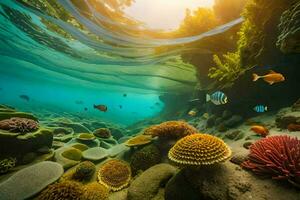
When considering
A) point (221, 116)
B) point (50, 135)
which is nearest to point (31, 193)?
point (50, 135)

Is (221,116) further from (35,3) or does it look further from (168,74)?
(168,74)

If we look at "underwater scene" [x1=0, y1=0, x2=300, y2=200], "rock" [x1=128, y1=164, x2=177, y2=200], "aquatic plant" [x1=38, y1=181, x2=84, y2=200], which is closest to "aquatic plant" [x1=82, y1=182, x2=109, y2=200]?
"underwater scene" [x1=0, y1=0, x2=300, y2=200]

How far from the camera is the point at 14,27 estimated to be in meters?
18.3

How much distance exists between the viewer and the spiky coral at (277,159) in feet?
12.2

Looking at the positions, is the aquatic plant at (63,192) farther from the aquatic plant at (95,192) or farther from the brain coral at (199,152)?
the brain coral at (199,152)

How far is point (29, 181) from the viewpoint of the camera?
5.37 m

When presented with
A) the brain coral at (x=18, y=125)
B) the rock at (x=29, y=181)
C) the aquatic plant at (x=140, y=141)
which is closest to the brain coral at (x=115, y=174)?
the aquatic plant at (x=140, y=141)

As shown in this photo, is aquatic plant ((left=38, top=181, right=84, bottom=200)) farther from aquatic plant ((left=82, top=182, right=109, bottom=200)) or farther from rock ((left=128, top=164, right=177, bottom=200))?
rock ((left=128, top=164, right=177, bottom=200))

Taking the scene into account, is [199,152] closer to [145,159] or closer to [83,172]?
[145,159]

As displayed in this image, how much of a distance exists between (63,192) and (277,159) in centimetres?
472

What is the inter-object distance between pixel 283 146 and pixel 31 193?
592 cm

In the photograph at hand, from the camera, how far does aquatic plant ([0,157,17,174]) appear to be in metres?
6.13

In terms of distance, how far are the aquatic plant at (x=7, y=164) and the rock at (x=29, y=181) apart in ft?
3.09

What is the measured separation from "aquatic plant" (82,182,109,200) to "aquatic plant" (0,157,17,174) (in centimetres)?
282
